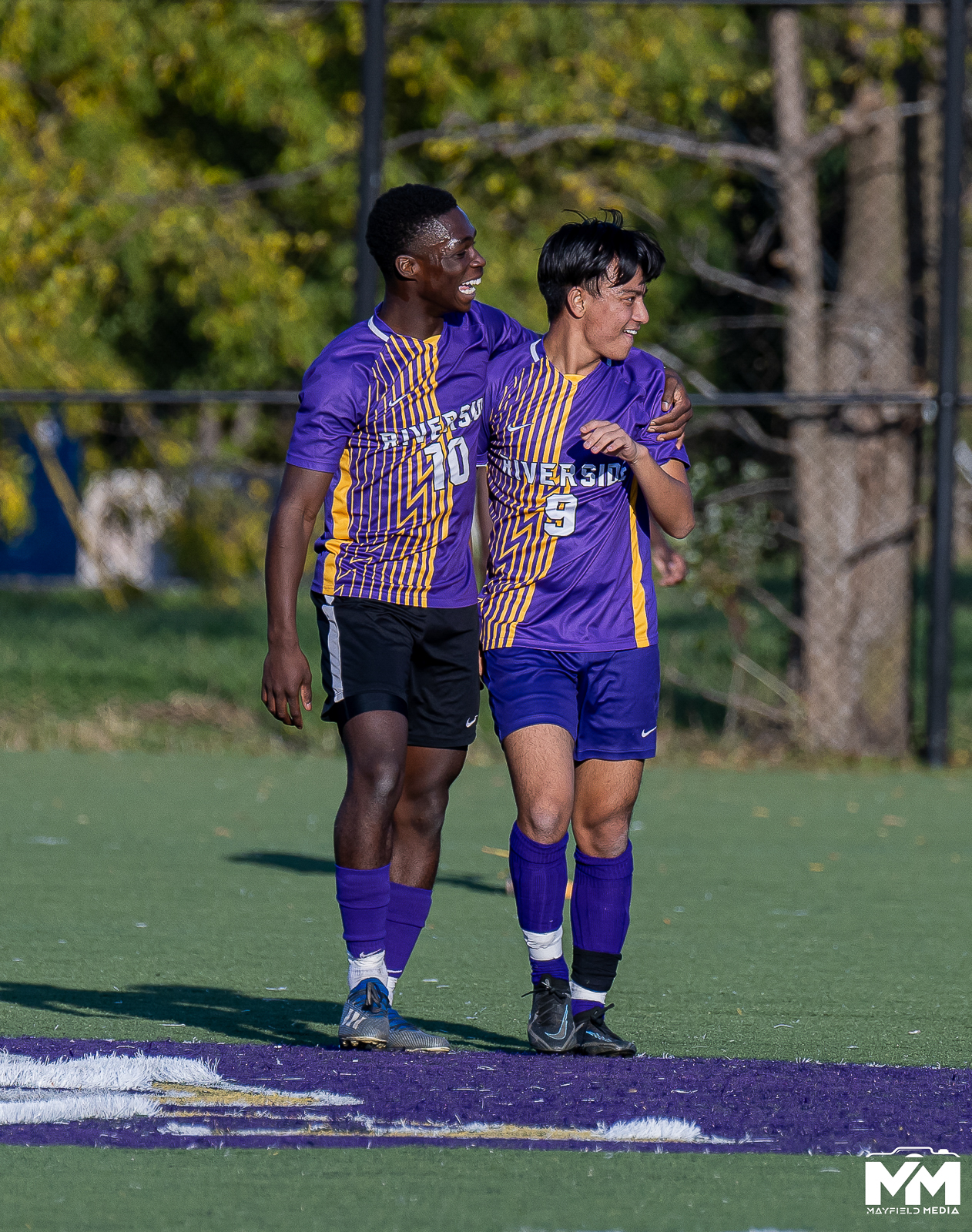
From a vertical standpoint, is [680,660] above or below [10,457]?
below

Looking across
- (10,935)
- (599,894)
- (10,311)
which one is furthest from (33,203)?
(599,894)

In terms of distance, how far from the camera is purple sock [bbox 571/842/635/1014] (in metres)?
4.20

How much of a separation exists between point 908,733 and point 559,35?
540cm

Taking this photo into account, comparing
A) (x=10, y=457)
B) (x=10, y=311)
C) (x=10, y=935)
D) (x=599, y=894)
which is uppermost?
(x=10, y=311)

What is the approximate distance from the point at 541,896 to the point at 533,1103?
2.17ft

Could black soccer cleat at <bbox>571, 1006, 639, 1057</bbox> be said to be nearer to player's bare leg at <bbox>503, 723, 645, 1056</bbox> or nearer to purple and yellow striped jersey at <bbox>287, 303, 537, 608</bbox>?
player's bare leg at <bbox>503, 723, 645, 1056</bbox>

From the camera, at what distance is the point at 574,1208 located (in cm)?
298

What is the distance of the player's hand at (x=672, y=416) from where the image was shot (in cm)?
416

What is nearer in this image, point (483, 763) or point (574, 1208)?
point (574, 1208)

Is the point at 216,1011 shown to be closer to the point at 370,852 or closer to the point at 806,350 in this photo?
the point at 370,852

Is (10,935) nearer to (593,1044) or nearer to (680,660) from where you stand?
(593,1044)

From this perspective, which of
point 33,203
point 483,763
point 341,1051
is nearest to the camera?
point 341,1051

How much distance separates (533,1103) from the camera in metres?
3.59

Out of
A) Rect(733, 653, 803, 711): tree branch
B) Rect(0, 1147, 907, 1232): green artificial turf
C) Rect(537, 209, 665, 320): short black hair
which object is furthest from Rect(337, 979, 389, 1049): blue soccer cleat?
Rect(733, 653, 803, 711): tree branch
